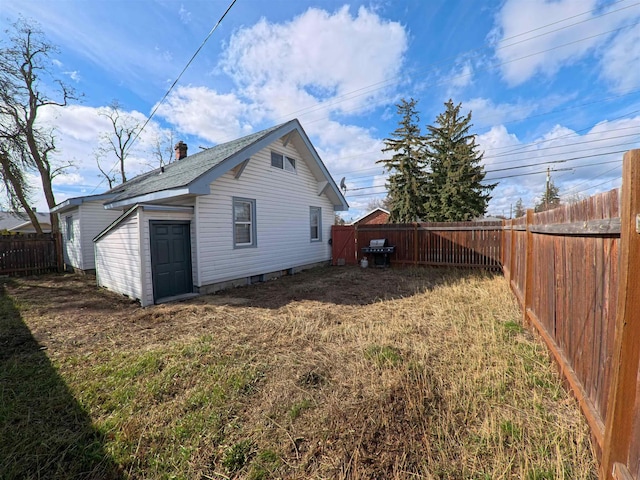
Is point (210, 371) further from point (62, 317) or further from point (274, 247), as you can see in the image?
point (274, 247)

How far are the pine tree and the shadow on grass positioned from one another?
2206 centimetres

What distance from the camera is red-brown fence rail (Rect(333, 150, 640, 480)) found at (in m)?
1.25

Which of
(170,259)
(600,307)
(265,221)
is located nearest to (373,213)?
(265,221)

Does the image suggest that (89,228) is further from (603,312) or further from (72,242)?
(603,312)

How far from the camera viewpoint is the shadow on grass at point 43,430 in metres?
1.91

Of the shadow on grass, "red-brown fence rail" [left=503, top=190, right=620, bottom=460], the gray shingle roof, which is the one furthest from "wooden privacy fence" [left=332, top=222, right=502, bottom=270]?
the shadow on grass

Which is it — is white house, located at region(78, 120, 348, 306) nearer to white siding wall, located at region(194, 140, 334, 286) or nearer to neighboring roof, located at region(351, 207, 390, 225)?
white siding wall, located at region(194, 140, 334, 286)

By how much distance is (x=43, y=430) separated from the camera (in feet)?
7.41

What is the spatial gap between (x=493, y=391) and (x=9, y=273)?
15.5 metres

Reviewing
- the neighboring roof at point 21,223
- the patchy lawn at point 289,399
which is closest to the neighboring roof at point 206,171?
the patchy lawn at point 289,399

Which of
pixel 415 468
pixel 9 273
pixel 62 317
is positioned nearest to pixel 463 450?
pixel 415 468

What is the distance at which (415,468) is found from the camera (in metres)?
1.81

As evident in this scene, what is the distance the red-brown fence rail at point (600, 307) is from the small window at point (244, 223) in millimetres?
6778

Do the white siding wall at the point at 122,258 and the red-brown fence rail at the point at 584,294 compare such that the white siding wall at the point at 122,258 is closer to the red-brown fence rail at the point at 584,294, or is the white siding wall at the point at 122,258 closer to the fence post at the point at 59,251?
the fence post at the point at 59,251
